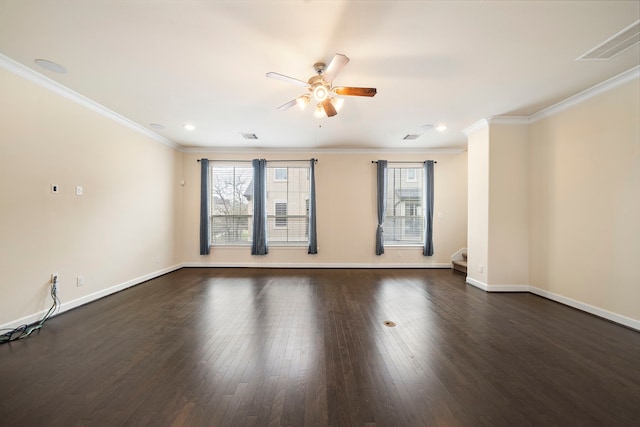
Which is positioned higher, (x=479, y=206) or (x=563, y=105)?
(x=563, y=105)

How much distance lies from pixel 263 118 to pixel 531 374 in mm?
4424

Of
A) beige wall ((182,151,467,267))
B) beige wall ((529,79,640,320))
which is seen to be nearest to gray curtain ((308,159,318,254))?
beige wall ((182,151,467,267))

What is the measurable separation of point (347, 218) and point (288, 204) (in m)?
1.49

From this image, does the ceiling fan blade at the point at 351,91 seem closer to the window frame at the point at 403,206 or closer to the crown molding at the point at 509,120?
Result: the crown molding at the point at 509,120

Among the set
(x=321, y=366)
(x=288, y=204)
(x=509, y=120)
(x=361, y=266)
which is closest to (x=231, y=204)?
(x=288, y=204)

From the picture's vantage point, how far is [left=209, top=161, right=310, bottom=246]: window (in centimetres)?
600

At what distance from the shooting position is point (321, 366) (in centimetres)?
205

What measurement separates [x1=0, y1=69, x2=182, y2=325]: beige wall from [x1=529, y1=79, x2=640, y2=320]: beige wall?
22.5 ft

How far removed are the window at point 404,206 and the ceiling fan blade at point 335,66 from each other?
3930mm

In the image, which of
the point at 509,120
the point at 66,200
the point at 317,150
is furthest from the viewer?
the point at 317,150

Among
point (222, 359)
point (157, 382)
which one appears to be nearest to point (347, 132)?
point (222, 359)

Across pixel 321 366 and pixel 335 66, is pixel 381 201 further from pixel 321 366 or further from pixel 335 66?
pixel 321 366

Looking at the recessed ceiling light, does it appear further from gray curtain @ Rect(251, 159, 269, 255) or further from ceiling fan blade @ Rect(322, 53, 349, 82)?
gray curtain @ Rect(251, 159, 269, 255)

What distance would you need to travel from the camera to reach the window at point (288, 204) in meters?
6.00
